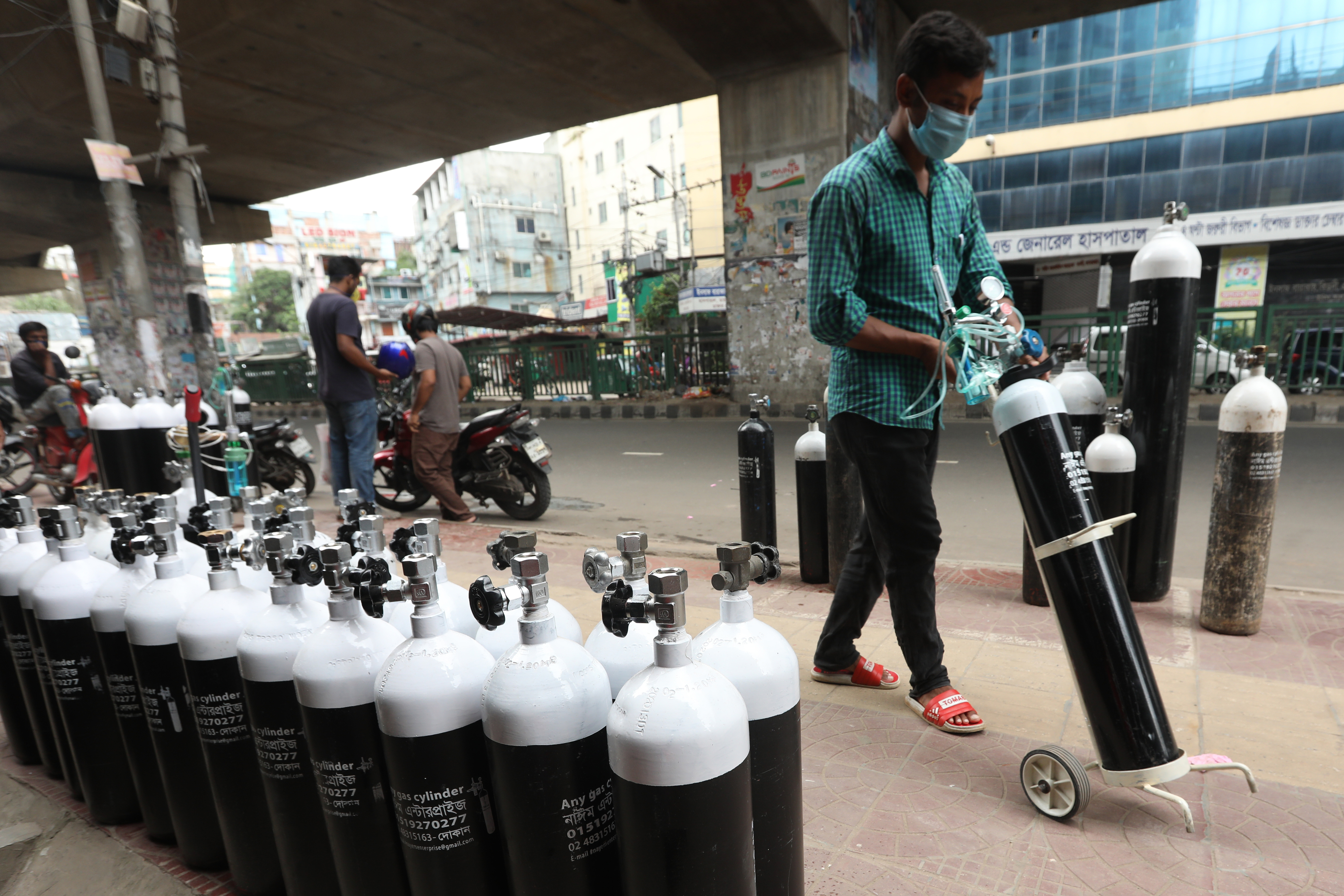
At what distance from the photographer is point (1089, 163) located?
20.6 metres

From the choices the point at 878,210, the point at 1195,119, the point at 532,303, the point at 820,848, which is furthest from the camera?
the point at 532,303

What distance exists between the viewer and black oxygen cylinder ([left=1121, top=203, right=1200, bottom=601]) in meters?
2.82

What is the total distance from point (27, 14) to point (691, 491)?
989 centimetres

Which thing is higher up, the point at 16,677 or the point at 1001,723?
the point at 16,677

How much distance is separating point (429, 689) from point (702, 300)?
16463 millimetres

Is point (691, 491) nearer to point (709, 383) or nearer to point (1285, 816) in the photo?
point (1285, 816)

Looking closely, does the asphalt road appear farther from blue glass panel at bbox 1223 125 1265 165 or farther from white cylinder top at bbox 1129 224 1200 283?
blue glass panel at bbox 1223 125 1265 165

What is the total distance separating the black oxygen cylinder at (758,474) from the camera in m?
3.55

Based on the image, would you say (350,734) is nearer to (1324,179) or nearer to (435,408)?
(435,408)

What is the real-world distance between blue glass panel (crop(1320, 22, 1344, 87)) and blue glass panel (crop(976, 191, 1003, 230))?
25.5ft

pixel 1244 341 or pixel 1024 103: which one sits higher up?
pixel 1024 103

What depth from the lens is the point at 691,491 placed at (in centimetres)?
679

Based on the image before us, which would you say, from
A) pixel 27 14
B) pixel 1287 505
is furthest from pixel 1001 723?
pixel 27 14


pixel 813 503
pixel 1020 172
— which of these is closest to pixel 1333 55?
pixel 1020 172
